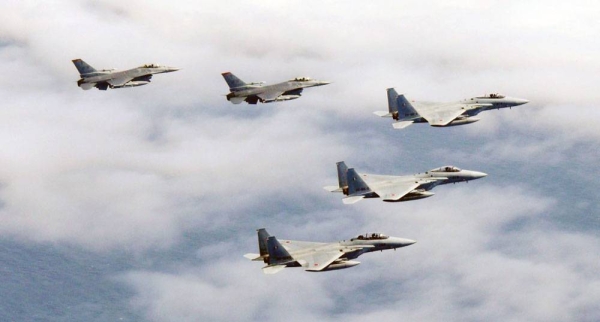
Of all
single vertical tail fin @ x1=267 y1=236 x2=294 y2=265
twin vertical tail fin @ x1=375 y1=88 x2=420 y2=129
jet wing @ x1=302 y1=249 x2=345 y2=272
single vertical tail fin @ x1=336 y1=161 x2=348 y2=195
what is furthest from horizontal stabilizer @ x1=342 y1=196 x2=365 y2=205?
twin vertical tail fin @ x1=375 y1=88 x2=420 y2=129

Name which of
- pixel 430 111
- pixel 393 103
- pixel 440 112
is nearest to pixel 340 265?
pixel 393 103

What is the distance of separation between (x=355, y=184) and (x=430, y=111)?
25.3m

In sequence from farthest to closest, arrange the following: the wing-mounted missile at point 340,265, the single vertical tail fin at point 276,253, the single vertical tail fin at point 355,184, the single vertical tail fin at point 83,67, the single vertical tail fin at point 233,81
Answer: the single vertical tail fin at point 83,67
the single vertical tail fin at point 233,81
the single vertical tail fin at point 355,184
the wing-mounted missile at point 340,265
the single vertical tail fin at point 276,253

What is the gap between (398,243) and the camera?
6260 inches

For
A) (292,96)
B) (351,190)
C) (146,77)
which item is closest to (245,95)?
(292,96)

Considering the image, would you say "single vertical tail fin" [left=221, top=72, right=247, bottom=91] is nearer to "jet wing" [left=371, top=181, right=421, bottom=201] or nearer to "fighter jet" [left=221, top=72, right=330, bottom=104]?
"fighter jet" [left=221, top=72, right=330, bottom=104]

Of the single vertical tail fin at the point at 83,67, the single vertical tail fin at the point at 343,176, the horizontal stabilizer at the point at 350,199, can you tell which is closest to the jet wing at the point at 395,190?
the horizontal stabilizer at the point at 350,199

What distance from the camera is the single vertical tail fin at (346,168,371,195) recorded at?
15688cm

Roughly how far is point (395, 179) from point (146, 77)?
187ft

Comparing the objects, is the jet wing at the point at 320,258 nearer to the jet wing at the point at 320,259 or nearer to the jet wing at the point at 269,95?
the jet wing at the point at 320,259

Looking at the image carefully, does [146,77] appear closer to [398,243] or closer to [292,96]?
[292,96]

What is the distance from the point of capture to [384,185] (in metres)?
161

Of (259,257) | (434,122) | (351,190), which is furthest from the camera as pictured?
(434,122)

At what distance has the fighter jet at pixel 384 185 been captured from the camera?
157 meters
